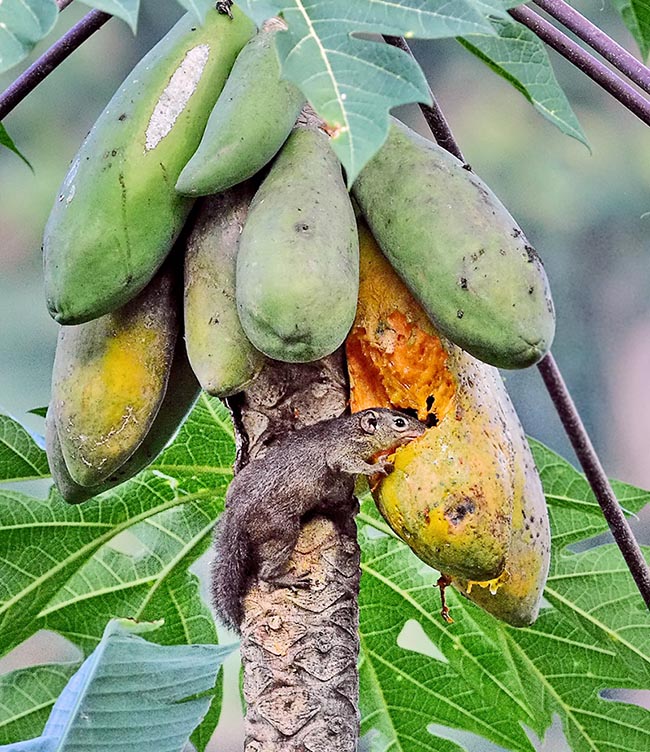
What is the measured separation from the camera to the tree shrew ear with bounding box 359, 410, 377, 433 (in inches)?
29.5

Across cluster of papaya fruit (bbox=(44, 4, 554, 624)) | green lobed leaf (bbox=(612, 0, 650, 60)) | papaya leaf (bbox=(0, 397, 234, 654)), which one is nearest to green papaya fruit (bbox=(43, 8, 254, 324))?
cluster of papaya fruit (bbox=(44, 4, 554, 624))

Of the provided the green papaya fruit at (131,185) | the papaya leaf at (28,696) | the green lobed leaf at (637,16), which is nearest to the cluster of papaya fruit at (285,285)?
the green papaya fruit at (131,185)

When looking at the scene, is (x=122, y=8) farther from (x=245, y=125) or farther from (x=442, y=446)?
(x=442, y=446)

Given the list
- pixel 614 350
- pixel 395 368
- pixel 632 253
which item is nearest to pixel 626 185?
pixel 632 253

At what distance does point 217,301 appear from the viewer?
727mm

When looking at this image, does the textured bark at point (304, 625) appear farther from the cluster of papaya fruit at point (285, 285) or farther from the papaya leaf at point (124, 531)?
the papaya leaf at point (124, 531)

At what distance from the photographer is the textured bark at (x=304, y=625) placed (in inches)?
30.2

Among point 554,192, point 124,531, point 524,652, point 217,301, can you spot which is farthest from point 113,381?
point 554,192

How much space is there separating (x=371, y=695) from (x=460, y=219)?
641 mm

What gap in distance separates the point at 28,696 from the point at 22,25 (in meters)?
0.69

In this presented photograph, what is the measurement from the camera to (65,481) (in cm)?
82

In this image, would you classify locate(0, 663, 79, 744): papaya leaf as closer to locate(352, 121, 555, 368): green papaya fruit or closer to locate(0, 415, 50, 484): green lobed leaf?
locate(0, 415, 50, 484): green lobed leaf

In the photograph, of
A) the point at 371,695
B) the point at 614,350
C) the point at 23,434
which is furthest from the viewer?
the point at 614,350

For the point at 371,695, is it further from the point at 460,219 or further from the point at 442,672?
the point at 460,219
